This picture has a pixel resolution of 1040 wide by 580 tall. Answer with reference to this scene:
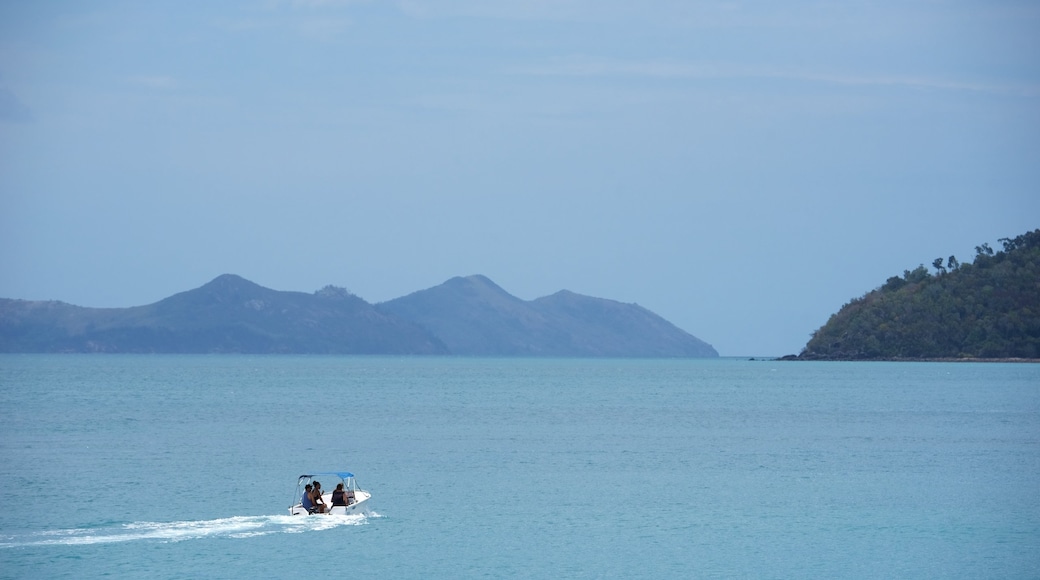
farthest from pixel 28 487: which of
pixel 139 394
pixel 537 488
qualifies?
pixel 139 394

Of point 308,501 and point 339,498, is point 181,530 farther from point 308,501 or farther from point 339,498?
point 339,498

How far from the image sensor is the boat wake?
3603 centimetres

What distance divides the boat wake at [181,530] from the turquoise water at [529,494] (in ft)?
0.41

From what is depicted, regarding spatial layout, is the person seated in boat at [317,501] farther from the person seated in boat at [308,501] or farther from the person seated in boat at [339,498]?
the person seated in boat at [339,498]

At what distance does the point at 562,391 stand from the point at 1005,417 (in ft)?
212

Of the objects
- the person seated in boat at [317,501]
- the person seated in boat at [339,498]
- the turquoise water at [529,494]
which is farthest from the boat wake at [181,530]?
the person seated in boat at [339,498]

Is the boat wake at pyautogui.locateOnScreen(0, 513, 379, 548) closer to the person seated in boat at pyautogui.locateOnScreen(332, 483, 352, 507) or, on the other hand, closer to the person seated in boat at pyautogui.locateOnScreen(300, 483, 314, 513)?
the person seated in boat at pyautogui.locateOnScreen(300, 483, 314, 513)

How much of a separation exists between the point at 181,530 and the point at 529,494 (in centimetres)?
1453

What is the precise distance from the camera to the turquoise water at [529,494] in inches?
1363

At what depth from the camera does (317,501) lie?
4038 centimetres

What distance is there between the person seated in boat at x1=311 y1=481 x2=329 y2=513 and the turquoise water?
536 millimetres

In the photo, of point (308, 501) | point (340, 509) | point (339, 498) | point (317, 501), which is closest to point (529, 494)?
point (339, 498)

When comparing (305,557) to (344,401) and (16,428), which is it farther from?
(344,401)

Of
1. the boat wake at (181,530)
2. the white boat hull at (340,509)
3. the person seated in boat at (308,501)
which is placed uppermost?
the person seated in boat at (308,501)
